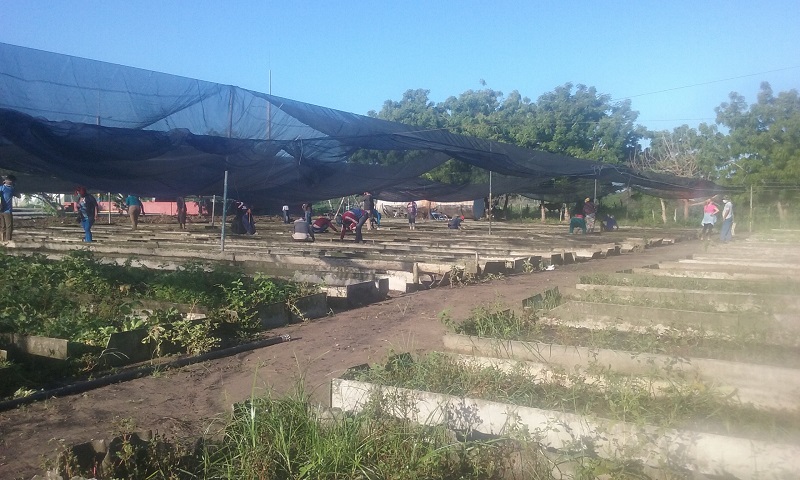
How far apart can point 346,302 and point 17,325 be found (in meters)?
3.64

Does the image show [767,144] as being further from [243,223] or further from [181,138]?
[181,138]

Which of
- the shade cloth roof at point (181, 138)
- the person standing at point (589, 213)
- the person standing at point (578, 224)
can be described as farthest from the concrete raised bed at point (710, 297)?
the person standing at point (578, 224)

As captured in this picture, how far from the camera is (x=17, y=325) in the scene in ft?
18.3

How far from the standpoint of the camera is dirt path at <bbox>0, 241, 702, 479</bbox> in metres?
3.86

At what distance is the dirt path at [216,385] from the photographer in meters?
3.86

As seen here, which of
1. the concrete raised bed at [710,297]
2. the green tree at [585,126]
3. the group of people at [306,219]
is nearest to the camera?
the concrete raised bed at [710,297]

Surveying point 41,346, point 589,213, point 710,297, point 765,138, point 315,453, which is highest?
point 765,138

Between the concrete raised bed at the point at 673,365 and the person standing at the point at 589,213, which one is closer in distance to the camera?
the concrete raised bed at the point at 673,365

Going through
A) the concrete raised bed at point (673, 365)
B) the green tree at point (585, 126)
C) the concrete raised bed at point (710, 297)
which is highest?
the green tree at point (585, 126)

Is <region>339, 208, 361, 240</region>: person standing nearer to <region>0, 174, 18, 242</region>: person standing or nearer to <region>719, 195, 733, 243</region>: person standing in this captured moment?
<region>0, 174, 18, 242</region>: person standing

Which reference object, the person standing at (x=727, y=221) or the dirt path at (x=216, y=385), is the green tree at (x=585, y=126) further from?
the dirt path at (x=216, y=385)

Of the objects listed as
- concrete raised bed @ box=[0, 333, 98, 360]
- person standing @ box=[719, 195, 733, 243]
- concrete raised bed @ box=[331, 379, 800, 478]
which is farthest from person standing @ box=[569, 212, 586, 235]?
concrete raised bed @ box=[331, 379, 800, 478]

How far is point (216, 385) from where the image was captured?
16.4ft

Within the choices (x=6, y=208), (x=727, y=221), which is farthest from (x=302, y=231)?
(x=727, y=221)
